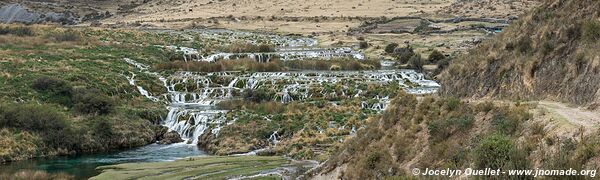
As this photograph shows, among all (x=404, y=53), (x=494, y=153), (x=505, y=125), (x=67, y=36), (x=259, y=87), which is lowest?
(x=259, y=87)

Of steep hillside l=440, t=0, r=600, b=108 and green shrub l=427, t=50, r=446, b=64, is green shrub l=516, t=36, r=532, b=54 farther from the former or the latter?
green shrub l=427, t=50, r=446, b=64

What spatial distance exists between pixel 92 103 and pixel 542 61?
31276mm

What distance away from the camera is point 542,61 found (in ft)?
61.6

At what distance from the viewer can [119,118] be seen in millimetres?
40000

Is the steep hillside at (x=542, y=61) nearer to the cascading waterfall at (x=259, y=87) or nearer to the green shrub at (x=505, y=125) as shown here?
the green shrub at (x=505, y=125)

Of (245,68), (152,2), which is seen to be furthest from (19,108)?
(152,2)

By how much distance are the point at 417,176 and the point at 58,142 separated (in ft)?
89.7

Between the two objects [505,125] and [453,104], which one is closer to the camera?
[505,125]

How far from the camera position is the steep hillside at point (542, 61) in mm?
16641

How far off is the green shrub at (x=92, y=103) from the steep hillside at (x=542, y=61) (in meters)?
25.8

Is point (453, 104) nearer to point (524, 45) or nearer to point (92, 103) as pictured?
point (524, 45)

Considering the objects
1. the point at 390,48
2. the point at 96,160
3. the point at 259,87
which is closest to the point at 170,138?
the point at 96,160

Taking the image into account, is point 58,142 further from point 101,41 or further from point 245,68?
point 101,41

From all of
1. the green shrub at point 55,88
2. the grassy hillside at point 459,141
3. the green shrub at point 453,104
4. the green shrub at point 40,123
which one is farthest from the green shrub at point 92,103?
the green shrub at point 453,104
